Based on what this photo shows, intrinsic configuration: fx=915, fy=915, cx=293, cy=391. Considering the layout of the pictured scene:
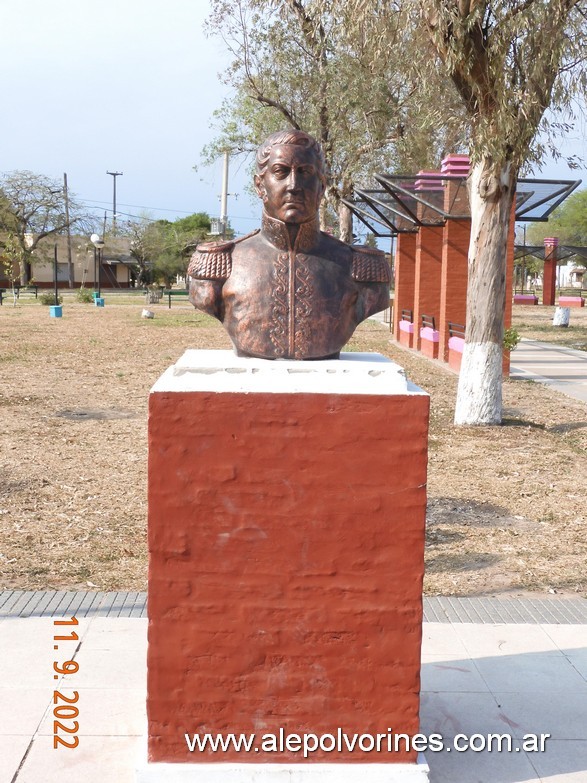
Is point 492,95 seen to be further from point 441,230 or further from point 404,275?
point 404,275

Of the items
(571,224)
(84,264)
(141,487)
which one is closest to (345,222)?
(141,487)

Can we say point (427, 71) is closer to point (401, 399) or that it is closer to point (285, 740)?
point (401, 399)

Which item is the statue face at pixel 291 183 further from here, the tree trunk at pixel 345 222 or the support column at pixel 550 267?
the support column at pixel 550 267

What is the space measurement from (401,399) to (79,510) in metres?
4.17

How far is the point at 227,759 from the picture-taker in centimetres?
340

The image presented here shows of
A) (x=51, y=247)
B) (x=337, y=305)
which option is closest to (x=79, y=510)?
(x=337, y=305)

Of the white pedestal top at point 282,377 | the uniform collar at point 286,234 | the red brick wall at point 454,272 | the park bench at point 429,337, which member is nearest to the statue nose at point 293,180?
the uniform collar at point 286,234

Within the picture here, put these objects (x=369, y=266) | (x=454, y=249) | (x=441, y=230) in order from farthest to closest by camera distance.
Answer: (x=441, y=230), (x=454, y=249), (x=369, y=266)

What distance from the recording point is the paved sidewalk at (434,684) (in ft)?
11.6

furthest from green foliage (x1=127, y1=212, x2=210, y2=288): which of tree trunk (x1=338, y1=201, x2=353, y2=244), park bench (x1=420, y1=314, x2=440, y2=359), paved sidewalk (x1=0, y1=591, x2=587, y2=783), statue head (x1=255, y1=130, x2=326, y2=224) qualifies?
statue head (x1=255, y1=130, x2=326, y2=224)

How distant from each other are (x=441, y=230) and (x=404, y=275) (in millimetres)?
3400

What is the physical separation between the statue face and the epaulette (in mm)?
323

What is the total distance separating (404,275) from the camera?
2222 cm
